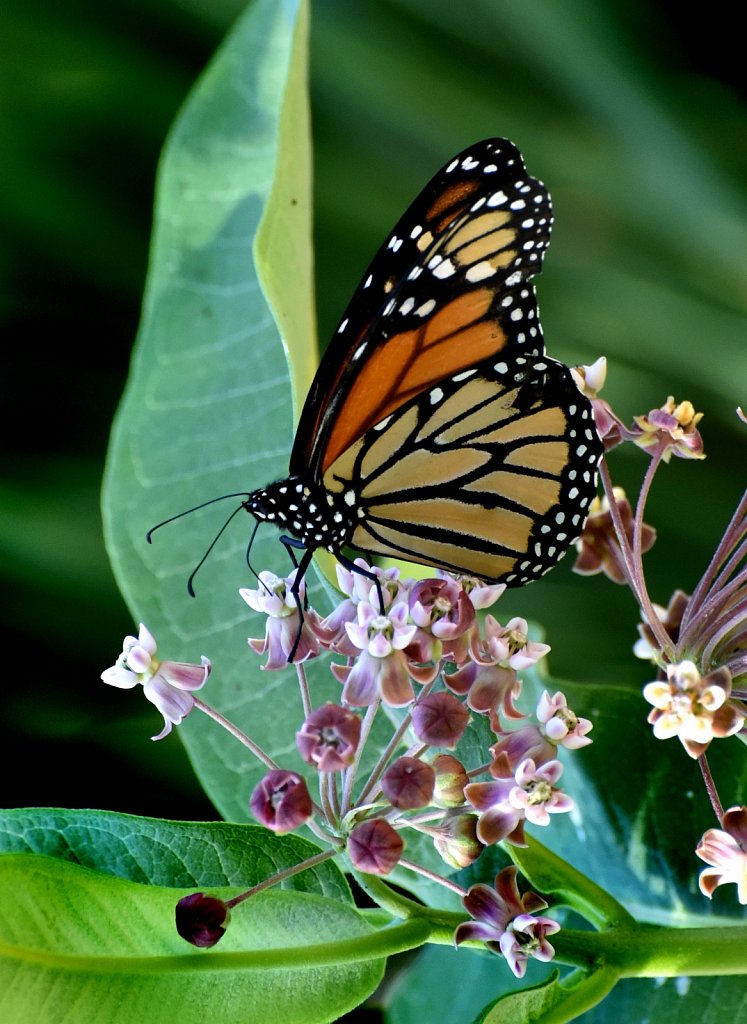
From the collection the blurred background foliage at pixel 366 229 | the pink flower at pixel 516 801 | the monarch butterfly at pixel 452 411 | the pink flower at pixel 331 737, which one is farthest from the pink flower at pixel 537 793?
the blurred background foliage at pixel 366 229

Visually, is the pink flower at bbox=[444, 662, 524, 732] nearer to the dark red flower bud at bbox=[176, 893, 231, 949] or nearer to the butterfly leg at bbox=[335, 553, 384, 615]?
the butterfly leg at bbox=[335, 553, 384, 615]

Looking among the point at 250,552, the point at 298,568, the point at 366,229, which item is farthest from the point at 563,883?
the point at 366,229

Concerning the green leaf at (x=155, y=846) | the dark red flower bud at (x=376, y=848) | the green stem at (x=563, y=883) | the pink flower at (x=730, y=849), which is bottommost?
the green stem at (x=563, y=883)

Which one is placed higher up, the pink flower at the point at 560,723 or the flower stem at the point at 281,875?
the pink flower at the point at 560,723

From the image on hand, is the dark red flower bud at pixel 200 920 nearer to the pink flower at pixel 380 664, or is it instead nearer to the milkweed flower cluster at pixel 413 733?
the milkweed flower cluster at pixel 413 733

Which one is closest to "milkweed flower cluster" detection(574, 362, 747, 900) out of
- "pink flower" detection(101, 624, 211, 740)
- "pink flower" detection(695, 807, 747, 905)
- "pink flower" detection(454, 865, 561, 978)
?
"pink flower" detection(695, 807, 747, 905)
